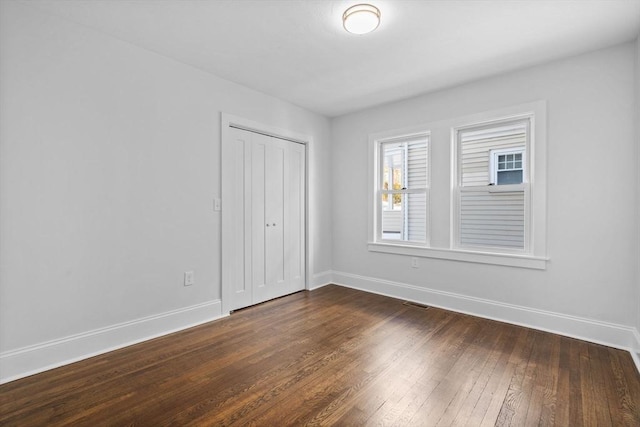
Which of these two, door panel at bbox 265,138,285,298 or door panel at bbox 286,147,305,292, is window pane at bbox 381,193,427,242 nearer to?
door panel at bbox 286,147,305,292

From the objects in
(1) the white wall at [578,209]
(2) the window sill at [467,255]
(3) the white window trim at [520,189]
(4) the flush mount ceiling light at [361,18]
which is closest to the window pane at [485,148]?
(3) the white window trim at [520,189]

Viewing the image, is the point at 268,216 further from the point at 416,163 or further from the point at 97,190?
the point at 416,163

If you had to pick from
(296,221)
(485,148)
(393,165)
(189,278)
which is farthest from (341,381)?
(393,165)

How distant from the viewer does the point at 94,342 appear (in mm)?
2443

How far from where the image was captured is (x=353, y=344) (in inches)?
104

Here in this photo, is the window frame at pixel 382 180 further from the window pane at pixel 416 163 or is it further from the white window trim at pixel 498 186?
the white window trim at pixel 498 186

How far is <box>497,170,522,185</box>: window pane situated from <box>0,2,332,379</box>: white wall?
10.0ft

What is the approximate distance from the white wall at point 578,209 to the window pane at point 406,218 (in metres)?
0.60

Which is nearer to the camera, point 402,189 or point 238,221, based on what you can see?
point 238,221

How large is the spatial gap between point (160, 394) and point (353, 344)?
1.48m

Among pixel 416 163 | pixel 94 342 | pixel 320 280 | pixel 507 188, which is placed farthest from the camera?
pixel 320 280

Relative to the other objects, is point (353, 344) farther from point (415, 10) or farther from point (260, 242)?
point (415, 10)

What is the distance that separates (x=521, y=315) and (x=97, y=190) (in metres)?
4.05

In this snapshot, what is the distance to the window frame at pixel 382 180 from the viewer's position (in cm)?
383
